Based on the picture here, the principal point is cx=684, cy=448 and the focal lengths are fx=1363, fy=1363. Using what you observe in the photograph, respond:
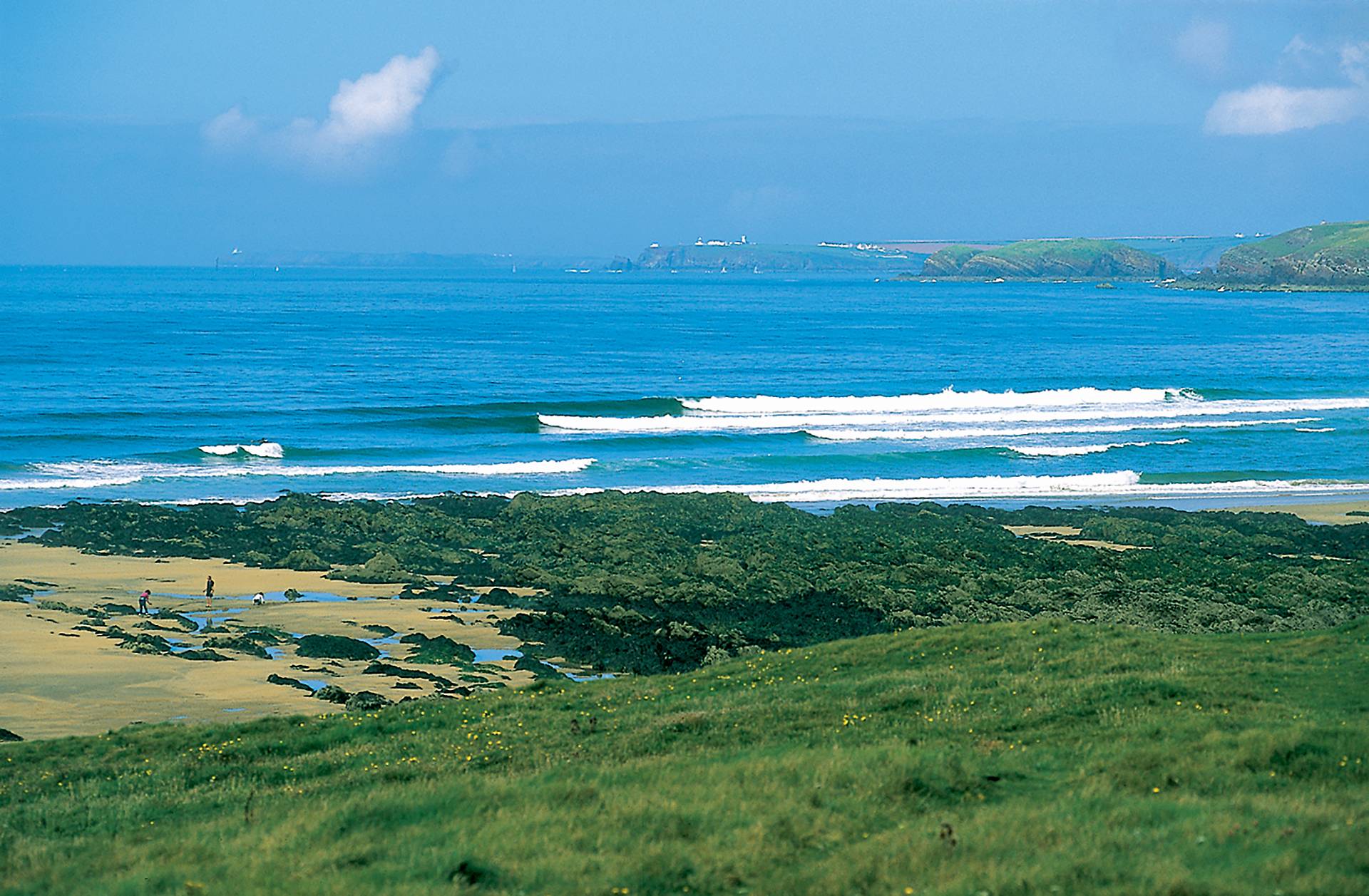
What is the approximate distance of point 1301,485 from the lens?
145 ft

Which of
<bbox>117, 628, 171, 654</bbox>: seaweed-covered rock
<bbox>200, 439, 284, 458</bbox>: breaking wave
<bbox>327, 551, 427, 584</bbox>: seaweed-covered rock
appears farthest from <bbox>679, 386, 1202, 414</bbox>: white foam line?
<bbox>117, 628, 171, 654</bbox>: seaweed-covered rock

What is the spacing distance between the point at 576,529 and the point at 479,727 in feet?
61.4

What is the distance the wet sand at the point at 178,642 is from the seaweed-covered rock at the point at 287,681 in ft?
0.43

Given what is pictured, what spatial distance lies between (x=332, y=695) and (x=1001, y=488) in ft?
94.8

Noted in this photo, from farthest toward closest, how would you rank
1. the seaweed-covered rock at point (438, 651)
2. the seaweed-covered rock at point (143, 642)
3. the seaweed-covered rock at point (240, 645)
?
the seaweed-covered rock at point (240, 645) < the seaweed-covered rock at point (143, 642) < the seaweed-covered rock at point (438, 651)

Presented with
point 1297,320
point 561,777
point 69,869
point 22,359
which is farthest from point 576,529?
point 1297,320

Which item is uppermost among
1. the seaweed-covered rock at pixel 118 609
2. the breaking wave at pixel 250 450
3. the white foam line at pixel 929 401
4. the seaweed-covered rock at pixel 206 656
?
the white foam line at pixel 929 401

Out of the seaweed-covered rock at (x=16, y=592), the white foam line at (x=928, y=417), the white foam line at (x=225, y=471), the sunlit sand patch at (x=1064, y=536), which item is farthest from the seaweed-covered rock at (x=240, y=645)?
the white foam line at (x=928, y=417)

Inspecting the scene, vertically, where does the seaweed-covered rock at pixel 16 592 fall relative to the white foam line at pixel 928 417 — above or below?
below

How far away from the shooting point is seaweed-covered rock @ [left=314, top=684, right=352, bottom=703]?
18.8 metres

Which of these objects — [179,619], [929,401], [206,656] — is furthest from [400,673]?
[929,401]

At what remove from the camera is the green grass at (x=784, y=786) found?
812 cm

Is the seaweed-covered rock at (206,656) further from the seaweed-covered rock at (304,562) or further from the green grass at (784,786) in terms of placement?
the seaweed-covered rock at (304,562)

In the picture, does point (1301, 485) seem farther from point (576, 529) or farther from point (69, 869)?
point (69, 869)
